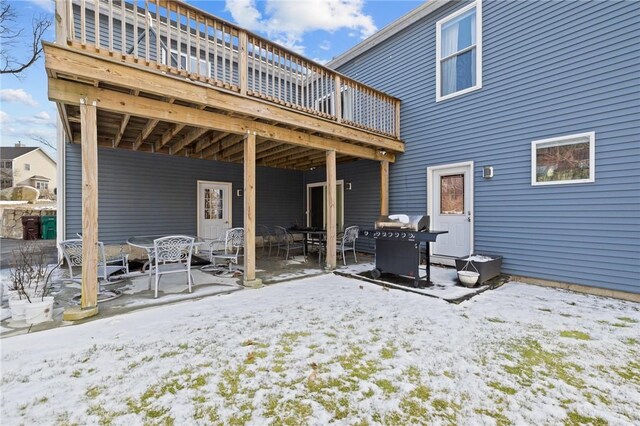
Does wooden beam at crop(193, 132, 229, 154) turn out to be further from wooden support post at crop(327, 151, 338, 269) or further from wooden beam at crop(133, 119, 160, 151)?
wooden support post at crop(327, 151, 338, 269)

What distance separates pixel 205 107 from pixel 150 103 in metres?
0.67

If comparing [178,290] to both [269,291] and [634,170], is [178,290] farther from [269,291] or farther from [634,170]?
[634,170]

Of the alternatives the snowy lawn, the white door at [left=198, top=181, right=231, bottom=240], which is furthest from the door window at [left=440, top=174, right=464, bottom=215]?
the white door at [left=198, top=181, right=231, bottom=240]

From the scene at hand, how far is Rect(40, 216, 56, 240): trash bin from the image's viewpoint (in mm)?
9984

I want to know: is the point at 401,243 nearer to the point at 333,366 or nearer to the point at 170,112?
the point at 333,366

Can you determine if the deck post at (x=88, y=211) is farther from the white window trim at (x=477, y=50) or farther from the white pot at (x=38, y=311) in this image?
the white window trim at (x=477, y=50)

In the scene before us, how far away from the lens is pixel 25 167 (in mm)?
26422

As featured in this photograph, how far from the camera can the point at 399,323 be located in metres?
3.22

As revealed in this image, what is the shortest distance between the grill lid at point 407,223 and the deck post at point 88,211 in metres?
4.00

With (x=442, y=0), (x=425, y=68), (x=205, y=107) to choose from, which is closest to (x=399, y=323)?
(x=205, y=107)

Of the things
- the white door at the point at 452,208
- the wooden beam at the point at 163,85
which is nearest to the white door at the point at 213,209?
the wooden beam at the point at 163,85

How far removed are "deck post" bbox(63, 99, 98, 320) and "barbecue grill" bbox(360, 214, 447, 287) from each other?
3.80m

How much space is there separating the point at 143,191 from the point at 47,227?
19.2 feet

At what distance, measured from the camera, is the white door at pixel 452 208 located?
5.87 m
